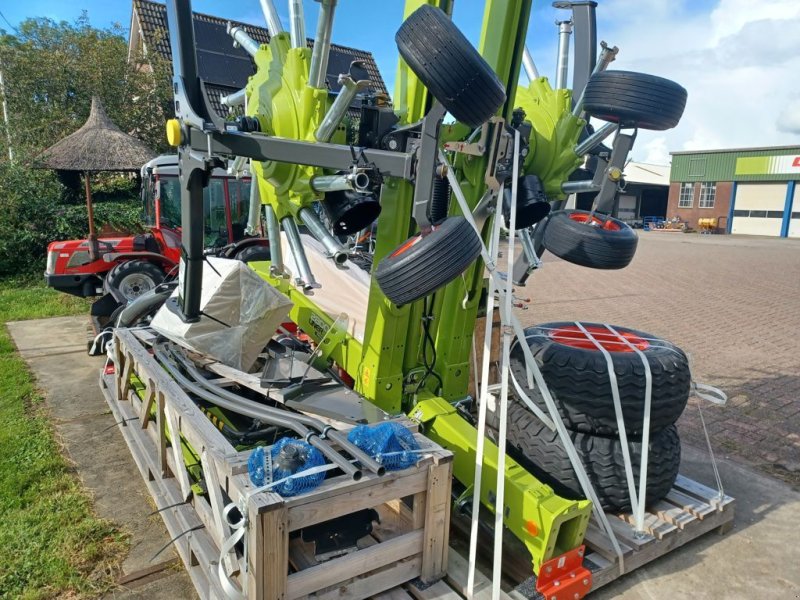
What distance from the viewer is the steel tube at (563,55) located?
11.2ft

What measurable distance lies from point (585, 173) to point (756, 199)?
35.7m

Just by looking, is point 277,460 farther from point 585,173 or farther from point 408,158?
point 585,173

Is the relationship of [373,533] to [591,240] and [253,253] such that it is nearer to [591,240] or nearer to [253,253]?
[591,240]

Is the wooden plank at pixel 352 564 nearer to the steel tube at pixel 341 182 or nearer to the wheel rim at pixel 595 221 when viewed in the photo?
the steel tube at pixel 341 182

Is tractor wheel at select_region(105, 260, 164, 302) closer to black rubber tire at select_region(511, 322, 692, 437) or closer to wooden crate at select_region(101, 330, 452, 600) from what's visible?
wooden crate at select_region(101, 330, 452, 600)

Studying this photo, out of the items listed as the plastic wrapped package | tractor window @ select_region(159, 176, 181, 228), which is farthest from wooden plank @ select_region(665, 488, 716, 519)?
tractor window @ select_region(159, 176, 181, 228)

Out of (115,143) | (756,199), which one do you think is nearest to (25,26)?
(115,143)

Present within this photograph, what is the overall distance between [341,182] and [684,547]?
274 centimetres

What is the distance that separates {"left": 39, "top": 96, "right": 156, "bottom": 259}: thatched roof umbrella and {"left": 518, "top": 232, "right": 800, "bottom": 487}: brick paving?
8103 millimetres

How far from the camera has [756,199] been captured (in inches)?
1309

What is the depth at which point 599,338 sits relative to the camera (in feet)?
11.6

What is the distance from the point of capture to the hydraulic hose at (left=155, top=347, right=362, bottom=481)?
246 cm

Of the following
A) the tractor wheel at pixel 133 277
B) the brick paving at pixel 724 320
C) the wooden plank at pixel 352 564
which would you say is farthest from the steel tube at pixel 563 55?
the tractor wheel at pixel 133 277

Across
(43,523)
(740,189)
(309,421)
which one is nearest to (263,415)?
(309,421)
